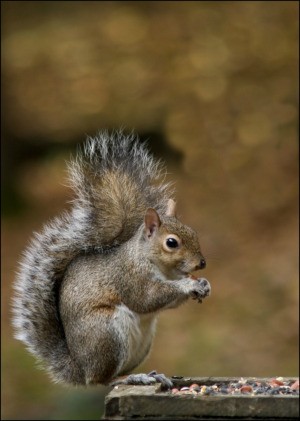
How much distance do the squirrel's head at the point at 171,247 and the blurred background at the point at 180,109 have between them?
440 centimetres

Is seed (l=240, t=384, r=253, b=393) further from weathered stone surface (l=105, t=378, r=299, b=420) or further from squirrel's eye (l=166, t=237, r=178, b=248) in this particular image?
squirrel's eye (l=166, t=237, r=178, b=248)

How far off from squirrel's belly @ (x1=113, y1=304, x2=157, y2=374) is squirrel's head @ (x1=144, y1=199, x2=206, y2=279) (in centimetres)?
17

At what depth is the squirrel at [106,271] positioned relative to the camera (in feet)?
11.9

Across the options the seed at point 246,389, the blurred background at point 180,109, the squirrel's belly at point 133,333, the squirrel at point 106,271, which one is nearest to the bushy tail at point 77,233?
the squirrel at point 106,271

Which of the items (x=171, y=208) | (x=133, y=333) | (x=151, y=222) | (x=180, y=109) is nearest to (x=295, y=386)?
(x=133, y=333)

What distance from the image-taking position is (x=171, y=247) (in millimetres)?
3643

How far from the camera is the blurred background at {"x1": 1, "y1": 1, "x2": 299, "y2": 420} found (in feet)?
28.1

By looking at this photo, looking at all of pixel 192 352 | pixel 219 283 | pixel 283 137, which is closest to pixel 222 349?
pixel 192 352

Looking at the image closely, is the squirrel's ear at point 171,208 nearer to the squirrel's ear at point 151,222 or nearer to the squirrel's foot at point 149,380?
the squirrel's ear at point 151,222

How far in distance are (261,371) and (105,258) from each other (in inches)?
143

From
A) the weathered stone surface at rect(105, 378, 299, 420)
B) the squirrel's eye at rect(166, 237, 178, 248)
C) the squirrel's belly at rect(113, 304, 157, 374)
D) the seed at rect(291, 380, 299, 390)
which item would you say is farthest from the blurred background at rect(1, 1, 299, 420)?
the weathered stone surface at rect(105, 378, 299, 420)

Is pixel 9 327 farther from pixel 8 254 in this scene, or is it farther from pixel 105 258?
pixel 105 258

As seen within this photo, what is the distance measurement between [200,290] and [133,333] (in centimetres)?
27

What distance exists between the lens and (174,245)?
364 cm
